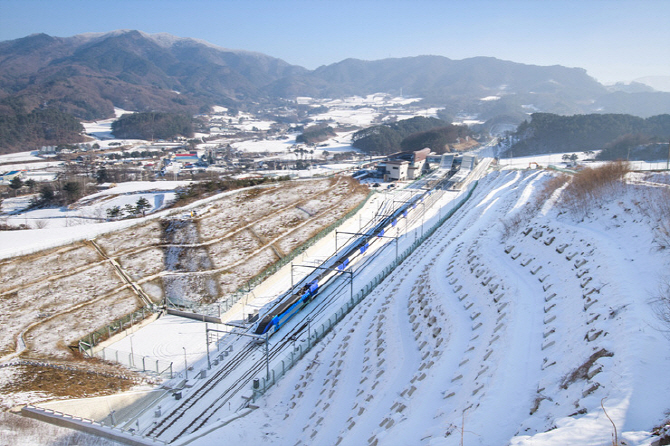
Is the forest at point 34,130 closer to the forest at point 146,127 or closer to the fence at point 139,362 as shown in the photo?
the forest at point 146,127

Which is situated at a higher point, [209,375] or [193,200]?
[193,200]

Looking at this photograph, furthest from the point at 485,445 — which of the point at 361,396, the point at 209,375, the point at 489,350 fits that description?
the point at 209,375

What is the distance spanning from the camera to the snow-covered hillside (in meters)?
5.38

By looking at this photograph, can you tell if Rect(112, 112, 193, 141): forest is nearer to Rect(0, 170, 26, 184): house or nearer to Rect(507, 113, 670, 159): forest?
Rect(0, 170, 26, 184): house

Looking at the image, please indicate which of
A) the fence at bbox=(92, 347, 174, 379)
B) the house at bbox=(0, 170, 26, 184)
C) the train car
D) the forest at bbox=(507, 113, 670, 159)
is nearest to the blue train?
the train car

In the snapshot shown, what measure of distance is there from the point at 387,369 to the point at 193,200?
21.9m

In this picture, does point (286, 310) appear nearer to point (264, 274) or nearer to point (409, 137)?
point (264, 274)

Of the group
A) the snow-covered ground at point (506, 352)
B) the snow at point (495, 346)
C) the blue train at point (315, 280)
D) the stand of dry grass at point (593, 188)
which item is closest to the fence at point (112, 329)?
the snow at point (495, 346)

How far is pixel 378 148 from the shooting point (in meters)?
73.9

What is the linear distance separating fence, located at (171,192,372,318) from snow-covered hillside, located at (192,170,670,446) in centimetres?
628

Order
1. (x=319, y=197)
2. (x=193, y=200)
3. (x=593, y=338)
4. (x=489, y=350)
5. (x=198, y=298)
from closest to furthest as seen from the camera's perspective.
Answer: (x=593, y=338)
(x=489, y=350)
(x=198, y=298)
(x=193, y=200)
(x=319, y=197)

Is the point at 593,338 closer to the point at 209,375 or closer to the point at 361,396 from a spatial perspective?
the point at 361,396

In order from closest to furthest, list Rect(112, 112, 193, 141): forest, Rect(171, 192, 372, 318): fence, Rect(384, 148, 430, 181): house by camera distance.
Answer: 1. Rect(171, 192, 372, 318): fence
2. Rect(384, 148, 430, 181): house
3. Rect(112, 112, 193, 141): forest

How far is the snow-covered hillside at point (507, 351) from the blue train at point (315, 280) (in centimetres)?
326
